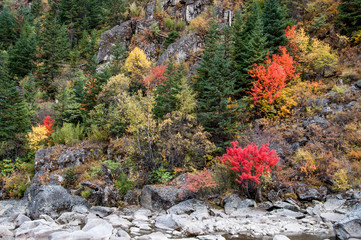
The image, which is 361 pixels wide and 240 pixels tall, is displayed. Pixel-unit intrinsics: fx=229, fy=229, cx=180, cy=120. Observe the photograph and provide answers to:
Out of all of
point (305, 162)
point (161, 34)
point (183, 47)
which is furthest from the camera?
point (161, 34)

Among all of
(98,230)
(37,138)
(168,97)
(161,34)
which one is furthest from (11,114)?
(161,34)

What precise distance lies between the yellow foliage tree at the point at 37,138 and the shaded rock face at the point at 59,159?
216 cm

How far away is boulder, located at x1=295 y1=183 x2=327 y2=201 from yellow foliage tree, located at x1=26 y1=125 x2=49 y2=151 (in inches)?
981

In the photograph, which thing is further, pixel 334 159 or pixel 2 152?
pixel 2 152

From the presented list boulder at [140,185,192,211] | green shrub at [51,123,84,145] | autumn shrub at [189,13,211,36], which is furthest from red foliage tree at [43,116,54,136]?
autumn shrub at [189,13,211,36]

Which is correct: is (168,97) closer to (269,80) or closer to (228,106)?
(228,106)

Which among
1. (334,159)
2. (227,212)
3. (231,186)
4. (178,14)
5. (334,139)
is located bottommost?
(227,212)

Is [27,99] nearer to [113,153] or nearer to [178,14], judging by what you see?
[113,153]

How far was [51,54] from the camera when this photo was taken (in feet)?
136

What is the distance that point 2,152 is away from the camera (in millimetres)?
25422

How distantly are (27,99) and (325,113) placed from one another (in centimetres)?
3610

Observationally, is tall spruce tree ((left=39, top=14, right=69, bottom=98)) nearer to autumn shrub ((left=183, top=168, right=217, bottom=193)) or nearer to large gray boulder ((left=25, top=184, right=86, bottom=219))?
large gray boulder ((left=25, top=184, right=86, bottom=219))

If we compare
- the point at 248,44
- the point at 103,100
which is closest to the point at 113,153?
the point at 103,100

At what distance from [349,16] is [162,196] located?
26.2 m
